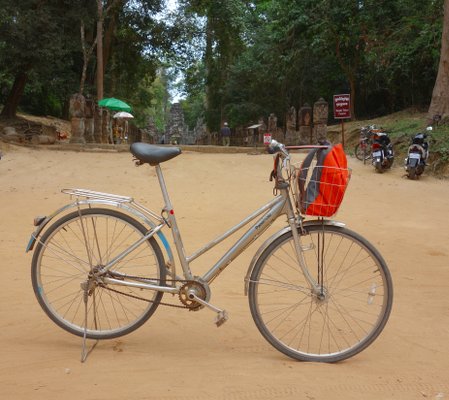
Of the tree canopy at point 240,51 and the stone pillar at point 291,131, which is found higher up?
the tree canopy at point 240,51

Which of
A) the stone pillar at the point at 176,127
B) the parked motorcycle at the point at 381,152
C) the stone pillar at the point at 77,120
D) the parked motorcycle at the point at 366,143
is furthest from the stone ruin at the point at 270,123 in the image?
the stone pillar at the point at 176,127

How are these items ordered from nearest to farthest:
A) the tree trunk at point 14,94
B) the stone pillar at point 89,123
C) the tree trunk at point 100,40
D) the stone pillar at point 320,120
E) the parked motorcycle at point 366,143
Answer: the parked motorcycle at point 366,143 < the stone pillar at point 320,120 < the stone pillar at point 89,123 < the tree trunk at point 100,40 < the tree trunk at point 14,94

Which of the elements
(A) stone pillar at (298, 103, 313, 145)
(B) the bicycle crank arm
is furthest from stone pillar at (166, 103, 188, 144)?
(B) the bicycle crank arm

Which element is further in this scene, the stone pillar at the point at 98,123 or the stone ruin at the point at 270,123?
the stone pillar at the point at 98,123

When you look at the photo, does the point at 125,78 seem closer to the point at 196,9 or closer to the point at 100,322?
the point at 196,9

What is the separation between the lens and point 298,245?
2633 mm

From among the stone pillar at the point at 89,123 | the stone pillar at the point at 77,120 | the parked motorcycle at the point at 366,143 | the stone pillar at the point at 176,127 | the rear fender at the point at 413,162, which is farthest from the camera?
the stone pillar at the point at 176,127

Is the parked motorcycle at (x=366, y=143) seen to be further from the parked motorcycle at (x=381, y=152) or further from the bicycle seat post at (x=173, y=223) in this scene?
the bicycle seat post at (x=173, y=223)

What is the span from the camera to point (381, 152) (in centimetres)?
1073

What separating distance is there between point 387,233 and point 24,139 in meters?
12.1

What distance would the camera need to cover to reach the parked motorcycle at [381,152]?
1070cm

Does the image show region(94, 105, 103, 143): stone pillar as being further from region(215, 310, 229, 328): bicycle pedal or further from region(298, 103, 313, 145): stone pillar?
region(215, 310, 229, 328): bicycle pedal

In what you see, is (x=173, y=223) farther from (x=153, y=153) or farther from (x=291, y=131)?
(x=291, y=131)

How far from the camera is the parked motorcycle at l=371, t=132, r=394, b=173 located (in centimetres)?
1070
